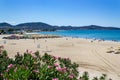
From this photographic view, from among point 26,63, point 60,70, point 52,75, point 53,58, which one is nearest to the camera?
point 52,75

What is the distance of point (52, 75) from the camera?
4.76m

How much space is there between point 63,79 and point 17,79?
1130mm

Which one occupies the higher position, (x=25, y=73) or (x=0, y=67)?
(x=25, y=73)

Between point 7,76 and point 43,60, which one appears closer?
point 7,76

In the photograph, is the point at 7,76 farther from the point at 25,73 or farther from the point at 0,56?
the point at 0,56

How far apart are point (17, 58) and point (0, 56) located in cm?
61

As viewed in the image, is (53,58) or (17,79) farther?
(53,58)

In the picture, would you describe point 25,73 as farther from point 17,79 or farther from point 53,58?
point 53,58

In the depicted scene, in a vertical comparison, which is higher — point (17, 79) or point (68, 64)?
point (17, 79)

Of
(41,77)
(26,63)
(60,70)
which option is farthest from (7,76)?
(26,63)

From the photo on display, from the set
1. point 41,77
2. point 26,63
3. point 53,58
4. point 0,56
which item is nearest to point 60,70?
point 41,77

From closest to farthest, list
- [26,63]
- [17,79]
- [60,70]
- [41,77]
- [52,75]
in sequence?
[17,79] < [41,77] < [52,75] < [60,70] < [26,63]

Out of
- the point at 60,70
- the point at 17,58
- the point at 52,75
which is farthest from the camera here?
the point at 17,58

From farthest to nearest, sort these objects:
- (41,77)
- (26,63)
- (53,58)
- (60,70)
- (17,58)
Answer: (17,58) < (53,58) < (26,63) < (60,70) < (41,77)
